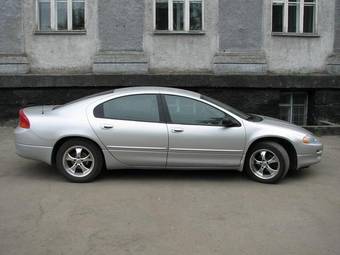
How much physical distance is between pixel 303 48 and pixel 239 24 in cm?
184

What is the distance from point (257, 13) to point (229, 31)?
850 millimetres

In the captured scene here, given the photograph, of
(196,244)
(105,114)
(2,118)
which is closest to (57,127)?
(105,114)

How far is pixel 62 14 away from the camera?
1173 cm

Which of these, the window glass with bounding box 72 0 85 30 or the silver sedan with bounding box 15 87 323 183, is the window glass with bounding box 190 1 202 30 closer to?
the window glass with bounding box 72 0 85 30

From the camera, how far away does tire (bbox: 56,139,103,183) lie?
6.61 m

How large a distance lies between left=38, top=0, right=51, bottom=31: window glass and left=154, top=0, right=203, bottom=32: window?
2.68 metres

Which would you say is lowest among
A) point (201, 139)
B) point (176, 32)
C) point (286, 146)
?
point (286, 146)

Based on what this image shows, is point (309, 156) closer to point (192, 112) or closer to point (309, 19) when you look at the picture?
point (192, 112)

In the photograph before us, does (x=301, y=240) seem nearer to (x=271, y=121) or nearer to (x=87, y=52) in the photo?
(x=271, y=121)

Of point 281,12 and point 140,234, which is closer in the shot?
point 140,234

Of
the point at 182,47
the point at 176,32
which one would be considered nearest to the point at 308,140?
the point at 182,47

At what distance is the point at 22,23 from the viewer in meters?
11.6

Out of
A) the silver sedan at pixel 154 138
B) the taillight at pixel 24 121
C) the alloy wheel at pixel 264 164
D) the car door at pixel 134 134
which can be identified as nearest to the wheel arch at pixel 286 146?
the silver sedan at pixel 154 138

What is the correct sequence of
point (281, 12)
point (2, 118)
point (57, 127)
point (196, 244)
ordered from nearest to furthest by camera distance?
point (196, 244)
point (57, 127)
point (2, 118)
point (281, 12)
